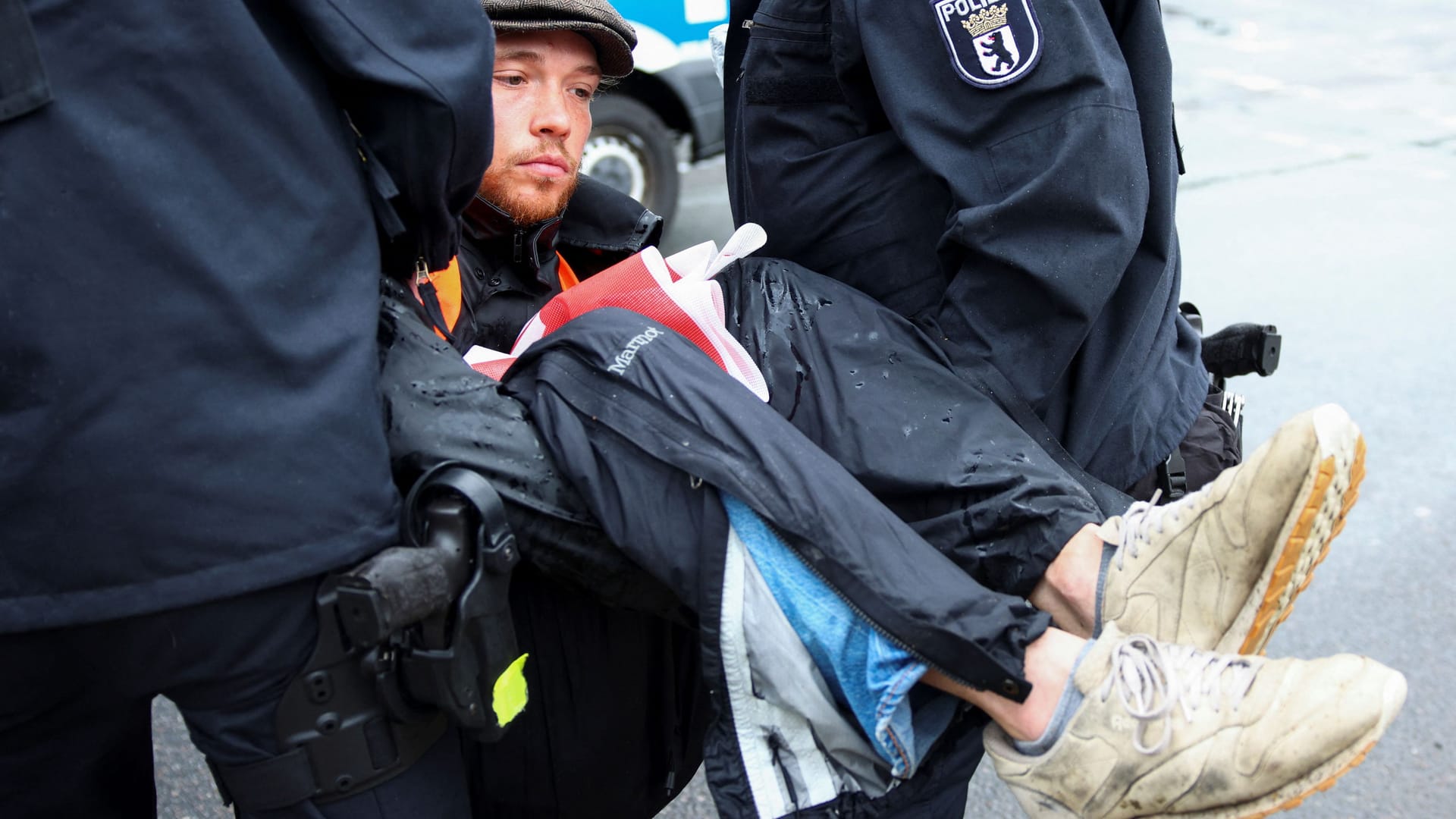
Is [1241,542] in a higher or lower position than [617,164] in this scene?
higher

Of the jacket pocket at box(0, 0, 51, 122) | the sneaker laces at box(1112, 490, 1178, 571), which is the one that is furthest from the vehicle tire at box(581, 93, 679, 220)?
the jacket pocket at box(0, 0, 51, 122)

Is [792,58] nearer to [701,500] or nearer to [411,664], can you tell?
[701,500]

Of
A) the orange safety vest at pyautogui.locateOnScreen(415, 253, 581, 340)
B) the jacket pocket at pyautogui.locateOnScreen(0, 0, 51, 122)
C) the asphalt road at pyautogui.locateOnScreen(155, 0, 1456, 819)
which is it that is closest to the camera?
the jacket pocket at pyautogui.locateOnScreen(0, 0, 51, 122)

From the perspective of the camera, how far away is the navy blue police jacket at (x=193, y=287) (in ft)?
3.59

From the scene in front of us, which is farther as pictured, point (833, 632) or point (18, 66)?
point (833, 632)

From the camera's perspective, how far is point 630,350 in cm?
145

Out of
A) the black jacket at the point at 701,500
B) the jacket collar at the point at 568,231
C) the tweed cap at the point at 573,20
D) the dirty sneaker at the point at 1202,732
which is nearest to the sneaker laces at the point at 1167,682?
the dirty sneaker at the point at 1202,732

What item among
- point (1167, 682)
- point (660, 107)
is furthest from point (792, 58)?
point (660, 107)

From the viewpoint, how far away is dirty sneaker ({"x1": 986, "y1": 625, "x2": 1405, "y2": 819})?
4.35 ft

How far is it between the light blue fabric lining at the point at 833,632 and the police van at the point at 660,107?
337cm

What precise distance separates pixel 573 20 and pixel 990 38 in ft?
2.46

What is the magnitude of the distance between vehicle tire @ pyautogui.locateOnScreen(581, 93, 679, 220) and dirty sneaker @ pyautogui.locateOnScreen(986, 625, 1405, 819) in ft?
11.6

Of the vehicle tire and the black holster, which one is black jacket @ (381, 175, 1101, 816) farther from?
the vehicle tire

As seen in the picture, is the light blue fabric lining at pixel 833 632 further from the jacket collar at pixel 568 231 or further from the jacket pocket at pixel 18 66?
the jacket collar at pixel 568 231
